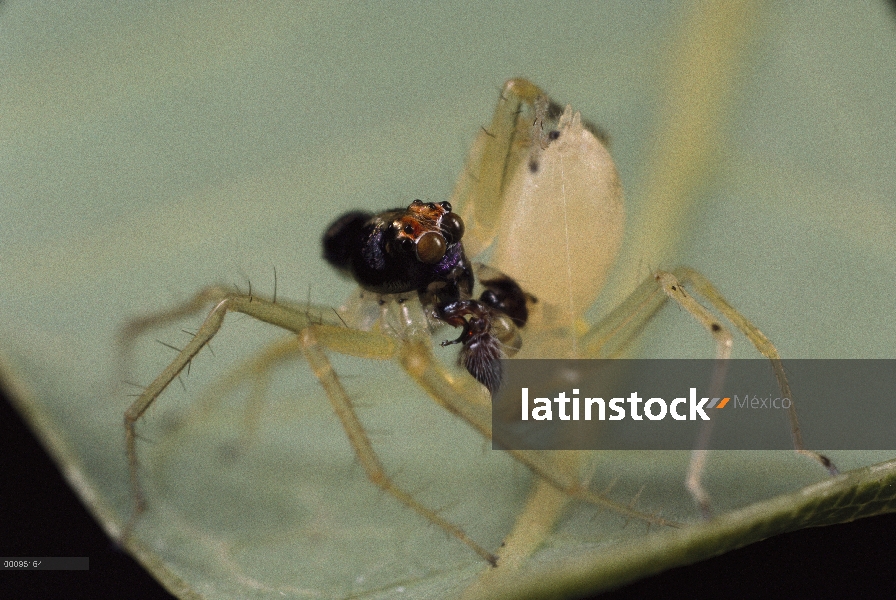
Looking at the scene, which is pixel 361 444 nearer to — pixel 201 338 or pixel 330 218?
pixel 201 338

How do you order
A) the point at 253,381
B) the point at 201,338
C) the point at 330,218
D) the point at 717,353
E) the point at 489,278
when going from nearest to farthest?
the point at 717,353 → the point at 201,338 → the point at 489,278 → the point at 253,381 → the point at 330,218

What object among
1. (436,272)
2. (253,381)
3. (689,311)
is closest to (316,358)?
(436,272)

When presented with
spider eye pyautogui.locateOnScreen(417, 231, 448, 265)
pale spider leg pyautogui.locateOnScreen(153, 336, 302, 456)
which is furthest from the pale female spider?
pale spider leg pyautogui.locateOnScreen(153, 336, 302, 456)

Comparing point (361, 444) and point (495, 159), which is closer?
point (361, 444)

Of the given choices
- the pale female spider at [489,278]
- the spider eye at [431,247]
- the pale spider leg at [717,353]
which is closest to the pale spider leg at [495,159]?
the pale female spider at [489,278]

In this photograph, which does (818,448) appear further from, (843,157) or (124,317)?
(124,317)

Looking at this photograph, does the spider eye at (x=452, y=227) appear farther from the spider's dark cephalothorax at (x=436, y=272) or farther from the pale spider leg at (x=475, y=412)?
the pale spider leg at (x=475, y=412)

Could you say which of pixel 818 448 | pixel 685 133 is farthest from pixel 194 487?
pixel 685 133
